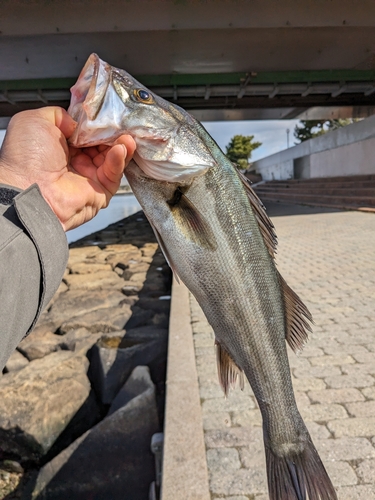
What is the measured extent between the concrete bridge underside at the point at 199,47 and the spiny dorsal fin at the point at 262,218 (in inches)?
378

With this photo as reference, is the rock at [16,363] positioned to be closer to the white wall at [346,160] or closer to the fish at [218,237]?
the fish at [218,237]

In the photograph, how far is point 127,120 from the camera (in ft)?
6.50

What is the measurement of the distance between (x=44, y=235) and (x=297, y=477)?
5.79 feet

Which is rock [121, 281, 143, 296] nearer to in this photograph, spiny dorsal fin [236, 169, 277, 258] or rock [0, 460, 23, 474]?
rock [0, 460, 23, 474]

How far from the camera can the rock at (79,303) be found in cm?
723

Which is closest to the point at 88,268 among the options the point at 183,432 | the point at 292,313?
the point at 183,432

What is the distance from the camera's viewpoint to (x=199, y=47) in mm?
12359

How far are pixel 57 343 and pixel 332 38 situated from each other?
1155cm

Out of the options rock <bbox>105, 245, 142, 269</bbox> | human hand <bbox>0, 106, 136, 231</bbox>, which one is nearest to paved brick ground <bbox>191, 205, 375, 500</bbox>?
human hand <bbox>0, 106, 136, 231</bbox>

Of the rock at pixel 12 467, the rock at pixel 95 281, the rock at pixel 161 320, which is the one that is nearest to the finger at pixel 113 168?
the rock at pixel 12 467

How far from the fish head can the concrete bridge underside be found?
933 cm

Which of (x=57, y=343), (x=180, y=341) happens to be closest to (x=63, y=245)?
(x=180, y=341)

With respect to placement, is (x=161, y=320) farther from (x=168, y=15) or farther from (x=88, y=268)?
(x=168, y=15)

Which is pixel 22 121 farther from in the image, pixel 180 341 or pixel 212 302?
pixel 180 341
